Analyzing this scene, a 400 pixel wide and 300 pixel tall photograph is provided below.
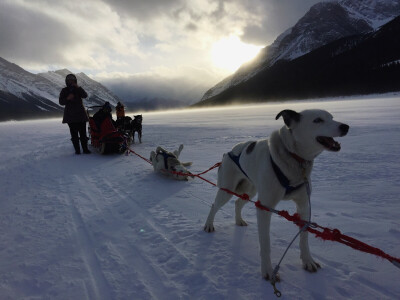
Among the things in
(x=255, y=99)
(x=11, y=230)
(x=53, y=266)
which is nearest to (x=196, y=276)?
(x=53, y=266)

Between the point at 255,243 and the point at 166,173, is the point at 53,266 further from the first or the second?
the point at 166,173

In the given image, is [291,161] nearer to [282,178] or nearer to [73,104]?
[282,178]

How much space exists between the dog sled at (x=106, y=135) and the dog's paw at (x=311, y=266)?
6979 mm

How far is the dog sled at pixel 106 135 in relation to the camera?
824 centimetres

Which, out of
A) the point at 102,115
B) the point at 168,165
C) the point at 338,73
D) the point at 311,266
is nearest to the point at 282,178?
the point at 311,266

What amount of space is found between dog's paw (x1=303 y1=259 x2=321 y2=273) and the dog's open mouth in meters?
1.07

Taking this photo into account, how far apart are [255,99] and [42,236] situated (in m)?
129

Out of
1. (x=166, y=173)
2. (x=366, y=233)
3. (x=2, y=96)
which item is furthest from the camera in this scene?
(x=2, y=96)

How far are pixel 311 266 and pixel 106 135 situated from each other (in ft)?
23.9

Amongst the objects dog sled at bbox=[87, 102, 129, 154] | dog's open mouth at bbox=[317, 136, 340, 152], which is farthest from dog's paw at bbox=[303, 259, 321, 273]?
dog sled at bbox=[87, 102, 129, 154]

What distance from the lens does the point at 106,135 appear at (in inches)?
325

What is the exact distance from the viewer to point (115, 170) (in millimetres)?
6301

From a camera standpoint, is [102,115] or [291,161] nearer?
[291,161]

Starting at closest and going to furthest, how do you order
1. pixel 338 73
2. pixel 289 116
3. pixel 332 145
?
1. pixel 332 145
2. pixel 289 116
3. pixel 338 73
